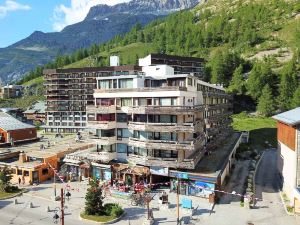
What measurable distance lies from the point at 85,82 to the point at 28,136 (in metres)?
62.5

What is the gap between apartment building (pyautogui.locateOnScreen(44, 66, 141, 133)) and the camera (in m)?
150

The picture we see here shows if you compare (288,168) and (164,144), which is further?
(164,144)

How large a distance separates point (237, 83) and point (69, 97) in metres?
74.6

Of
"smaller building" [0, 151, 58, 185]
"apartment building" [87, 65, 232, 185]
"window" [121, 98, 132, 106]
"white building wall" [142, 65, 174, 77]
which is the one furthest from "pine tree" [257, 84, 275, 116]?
"smaller building" [0, 151, 58, 185]

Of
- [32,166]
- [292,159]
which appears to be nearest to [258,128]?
[292,159]

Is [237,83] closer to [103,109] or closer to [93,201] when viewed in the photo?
[103,109]

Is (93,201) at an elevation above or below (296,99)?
below

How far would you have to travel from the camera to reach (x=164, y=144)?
55.2m

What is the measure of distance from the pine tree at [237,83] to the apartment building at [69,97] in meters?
58.0

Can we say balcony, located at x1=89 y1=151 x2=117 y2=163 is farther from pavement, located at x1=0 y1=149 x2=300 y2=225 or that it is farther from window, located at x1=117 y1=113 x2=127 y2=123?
window, located at x1=117 y1=113 x2=127 y2=123

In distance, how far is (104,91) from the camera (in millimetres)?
63656

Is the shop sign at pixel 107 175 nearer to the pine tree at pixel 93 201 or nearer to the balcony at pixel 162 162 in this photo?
the balcony at pixel 162 162

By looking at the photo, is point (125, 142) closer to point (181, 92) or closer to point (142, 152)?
point (142, 152)

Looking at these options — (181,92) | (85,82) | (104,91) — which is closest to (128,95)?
(104,91)
